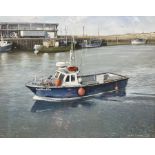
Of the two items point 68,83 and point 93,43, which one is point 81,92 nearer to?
point 68,83

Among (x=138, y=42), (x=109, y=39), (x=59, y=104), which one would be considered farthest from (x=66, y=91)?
(x=138, y=42)

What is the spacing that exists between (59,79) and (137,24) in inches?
103

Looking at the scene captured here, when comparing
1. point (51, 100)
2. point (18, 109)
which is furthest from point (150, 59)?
point (18, 109)

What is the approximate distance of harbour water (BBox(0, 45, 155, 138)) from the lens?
871cm

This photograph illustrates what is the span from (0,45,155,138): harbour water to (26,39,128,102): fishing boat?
18cm

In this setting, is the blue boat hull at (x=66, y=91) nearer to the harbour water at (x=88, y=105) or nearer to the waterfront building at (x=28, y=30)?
the harbour water at (x=88, y=105)

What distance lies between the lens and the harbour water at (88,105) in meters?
8.71

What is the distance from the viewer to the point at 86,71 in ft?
33.5

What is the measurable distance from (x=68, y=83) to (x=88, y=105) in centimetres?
99

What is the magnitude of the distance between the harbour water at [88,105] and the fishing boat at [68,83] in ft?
0.58

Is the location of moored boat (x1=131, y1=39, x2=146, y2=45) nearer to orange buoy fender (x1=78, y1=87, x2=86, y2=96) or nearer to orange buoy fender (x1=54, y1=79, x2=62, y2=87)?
orange buoy fender (x1=78, y1=87, x2=86, y2=96)

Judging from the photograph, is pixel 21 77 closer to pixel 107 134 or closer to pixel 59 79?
pixel 59 79

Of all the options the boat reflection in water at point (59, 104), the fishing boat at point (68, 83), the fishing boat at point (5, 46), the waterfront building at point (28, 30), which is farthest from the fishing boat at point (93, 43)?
the fishing boat at point (5, 46)

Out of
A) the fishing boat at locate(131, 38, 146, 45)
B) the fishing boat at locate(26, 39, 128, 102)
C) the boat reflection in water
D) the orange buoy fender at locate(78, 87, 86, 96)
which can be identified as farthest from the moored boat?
the orange buoy fender at locate(78, 87, 86, 96)
